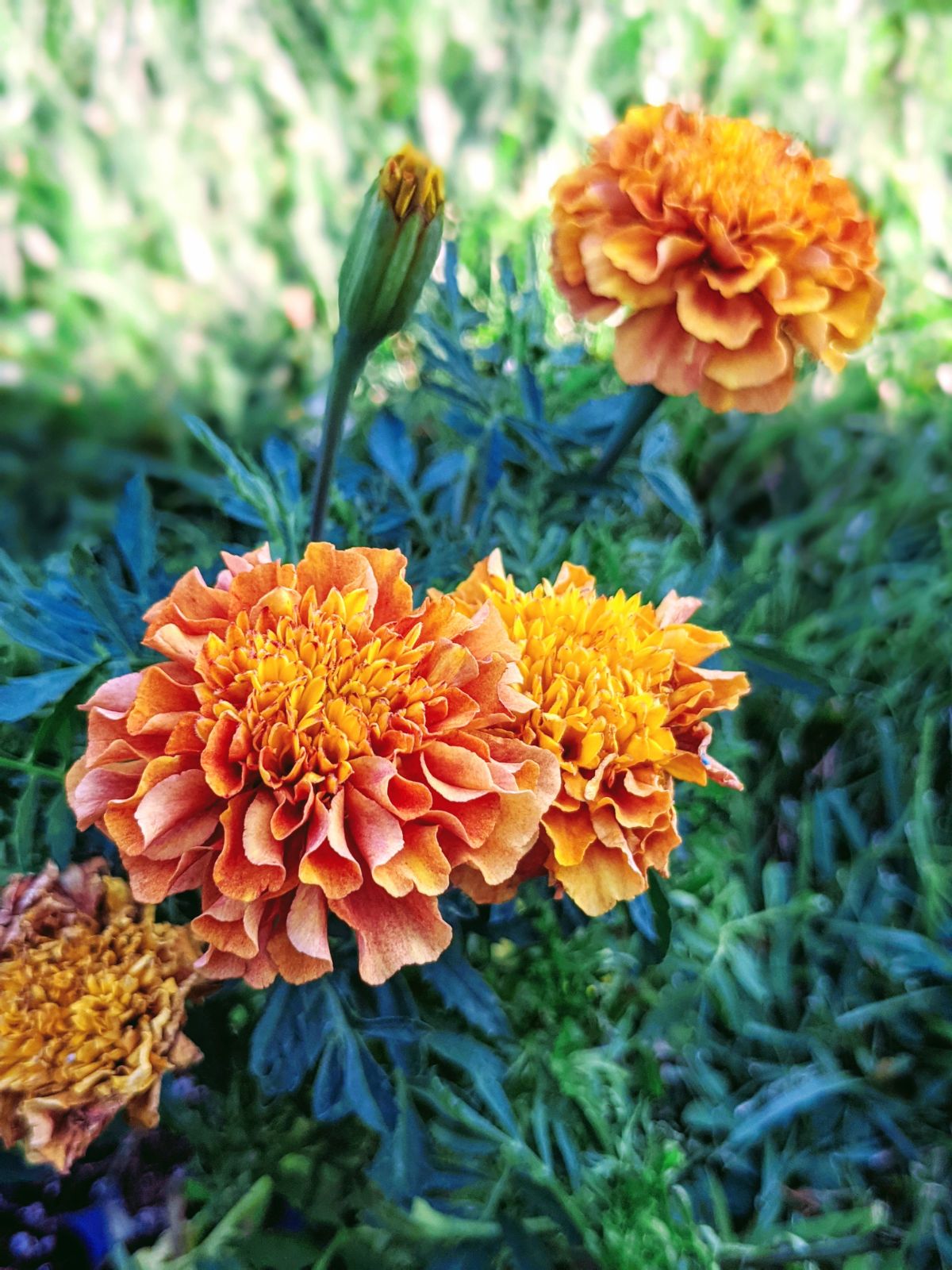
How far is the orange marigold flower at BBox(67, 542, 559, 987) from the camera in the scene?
0.39m

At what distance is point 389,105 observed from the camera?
1605mm

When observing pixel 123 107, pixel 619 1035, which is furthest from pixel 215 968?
pixel 123 107

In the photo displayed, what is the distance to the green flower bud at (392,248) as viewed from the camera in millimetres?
458

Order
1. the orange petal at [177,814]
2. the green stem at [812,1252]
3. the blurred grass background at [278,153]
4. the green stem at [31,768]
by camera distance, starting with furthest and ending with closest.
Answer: the blurred grass background at [278,153]
the green stem at [812,1252]
the green stem at [31,768]
the orange petal at [177,814]

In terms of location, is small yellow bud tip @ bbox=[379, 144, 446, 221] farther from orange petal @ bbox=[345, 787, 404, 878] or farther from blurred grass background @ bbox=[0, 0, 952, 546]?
blurred grass background @ bbox=[0, 0, 952, 546]

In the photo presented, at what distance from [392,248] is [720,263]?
0.21 meters

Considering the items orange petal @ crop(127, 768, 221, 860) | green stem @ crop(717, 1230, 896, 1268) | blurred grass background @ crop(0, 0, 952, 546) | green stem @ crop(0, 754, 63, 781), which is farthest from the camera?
blurred grass background @ crop(0, 0, 952, 546)

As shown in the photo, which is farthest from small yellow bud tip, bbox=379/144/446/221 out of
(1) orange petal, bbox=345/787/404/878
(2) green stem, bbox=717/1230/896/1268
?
(2) green stem, bbox=717/1230/896/1268

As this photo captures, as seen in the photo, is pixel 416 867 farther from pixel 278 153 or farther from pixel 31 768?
pixel 278 153

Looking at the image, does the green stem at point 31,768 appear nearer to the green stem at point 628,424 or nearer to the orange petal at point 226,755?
the orange petal at point 226,755

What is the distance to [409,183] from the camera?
17.9 inches

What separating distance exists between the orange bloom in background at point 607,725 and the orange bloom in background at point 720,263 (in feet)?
0.61

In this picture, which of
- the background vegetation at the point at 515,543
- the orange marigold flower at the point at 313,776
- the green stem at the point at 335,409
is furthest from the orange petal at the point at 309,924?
the green stem at the point at 335,409

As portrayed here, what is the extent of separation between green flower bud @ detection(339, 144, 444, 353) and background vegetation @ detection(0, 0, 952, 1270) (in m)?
0.11
